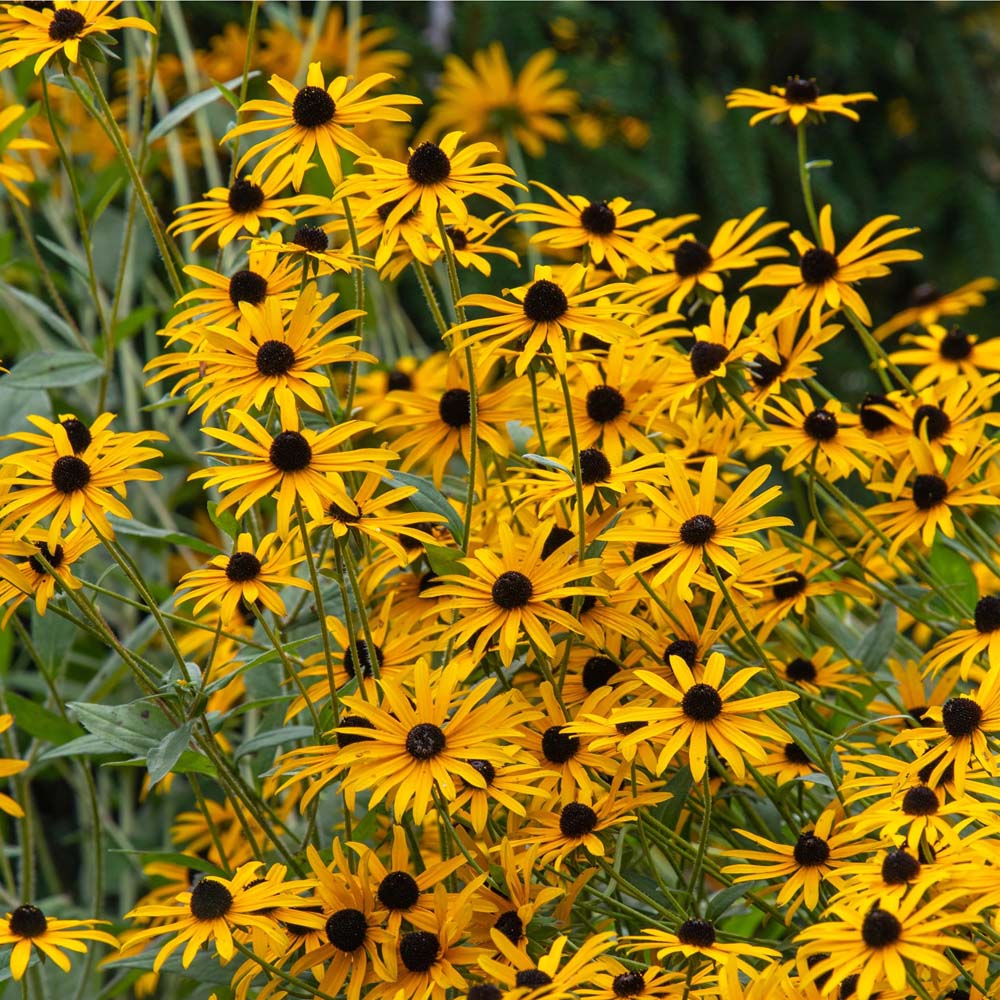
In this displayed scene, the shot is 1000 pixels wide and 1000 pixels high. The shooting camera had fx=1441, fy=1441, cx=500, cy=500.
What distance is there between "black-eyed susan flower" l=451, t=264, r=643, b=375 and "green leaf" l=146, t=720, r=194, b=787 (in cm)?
27

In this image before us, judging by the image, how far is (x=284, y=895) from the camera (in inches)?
29.9

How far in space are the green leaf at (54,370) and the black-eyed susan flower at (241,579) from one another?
32 cm

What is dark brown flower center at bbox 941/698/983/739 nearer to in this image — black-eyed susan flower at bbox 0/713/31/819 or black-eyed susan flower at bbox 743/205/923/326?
black-eyed susan flower at bbox 743/205/923/326

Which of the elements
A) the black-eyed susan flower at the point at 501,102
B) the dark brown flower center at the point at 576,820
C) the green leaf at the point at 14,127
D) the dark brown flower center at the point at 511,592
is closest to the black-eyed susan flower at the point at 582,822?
the dark brown flower center at the point at 576,820

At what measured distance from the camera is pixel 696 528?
0.79 m

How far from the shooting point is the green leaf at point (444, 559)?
2.72 feet

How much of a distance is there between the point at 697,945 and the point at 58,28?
0.70m

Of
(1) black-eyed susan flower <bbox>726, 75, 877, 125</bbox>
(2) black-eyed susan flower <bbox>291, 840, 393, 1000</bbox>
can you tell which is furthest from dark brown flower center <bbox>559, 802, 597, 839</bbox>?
(1) black-eyed susan flower <bbox>726, 75, 877, 125</bbox>

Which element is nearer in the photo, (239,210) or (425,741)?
(425,741)

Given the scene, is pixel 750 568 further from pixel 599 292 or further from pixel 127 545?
pixel 127 545

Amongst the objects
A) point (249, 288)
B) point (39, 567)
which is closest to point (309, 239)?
point (249, 288)

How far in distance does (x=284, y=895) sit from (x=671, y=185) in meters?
1.36

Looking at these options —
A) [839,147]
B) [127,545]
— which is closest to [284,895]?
[127,545]

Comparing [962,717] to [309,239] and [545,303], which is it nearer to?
[545,303]
